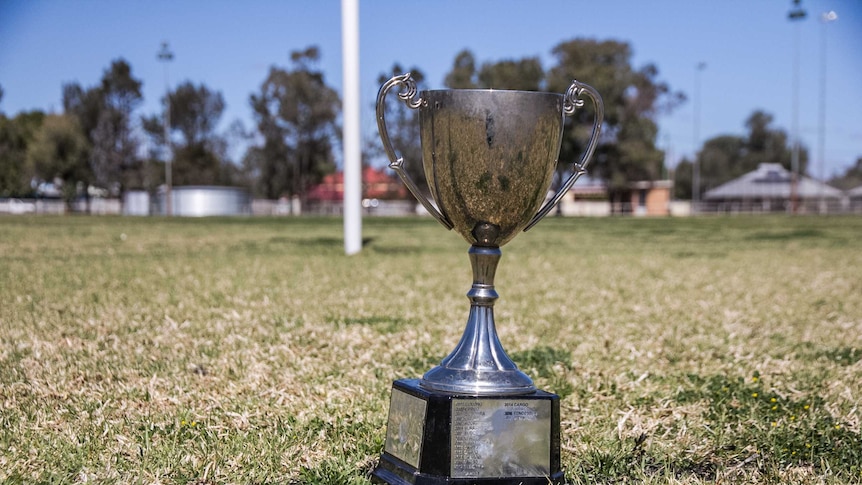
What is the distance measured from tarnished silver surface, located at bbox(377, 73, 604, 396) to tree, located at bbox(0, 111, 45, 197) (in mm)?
69694

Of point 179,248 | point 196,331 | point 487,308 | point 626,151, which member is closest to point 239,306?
point 196,331

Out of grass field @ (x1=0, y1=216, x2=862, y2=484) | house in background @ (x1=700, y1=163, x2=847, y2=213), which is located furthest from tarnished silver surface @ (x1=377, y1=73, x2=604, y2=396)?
house in background @ (x1=700, y1=163, x2=847, y2=213)

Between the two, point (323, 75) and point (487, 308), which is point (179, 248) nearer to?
point (487, 308)

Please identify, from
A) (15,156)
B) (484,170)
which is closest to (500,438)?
(484,170)

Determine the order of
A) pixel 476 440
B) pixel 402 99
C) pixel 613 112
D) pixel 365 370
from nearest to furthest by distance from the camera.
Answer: pixel 476 440 → pixel 402 99 → pixel 365 370 → pixel 613 112

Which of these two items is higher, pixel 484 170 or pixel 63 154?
pixel 63 154

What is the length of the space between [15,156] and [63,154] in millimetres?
8754

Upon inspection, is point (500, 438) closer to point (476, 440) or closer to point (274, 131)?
point (476, 440)

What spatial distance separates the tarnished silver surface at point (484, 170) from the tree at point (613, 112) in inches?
1986

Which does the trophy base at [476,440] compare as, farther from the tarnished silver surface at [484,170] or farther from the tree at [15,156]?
the tree at [15,156]

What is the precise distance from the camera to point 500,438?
2.48 metres

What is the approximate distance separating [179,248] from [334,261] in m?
4.04

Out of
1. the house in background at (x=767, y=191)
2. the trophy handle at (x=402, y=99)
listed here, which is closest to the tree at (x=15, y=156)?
the house in background at (x=767, y=191)

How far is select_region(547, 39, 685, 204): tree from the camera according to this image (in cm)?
5456
